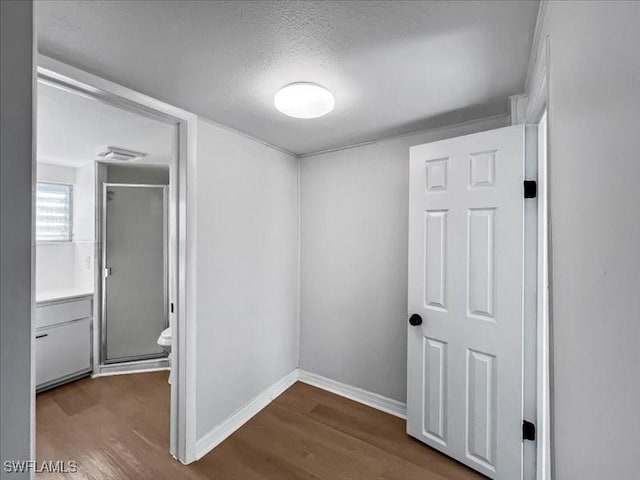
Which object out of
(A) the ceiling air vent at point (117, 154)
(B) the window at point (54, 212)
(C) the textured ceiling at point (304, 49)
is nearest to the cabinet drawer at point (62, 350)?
(B) the window at point (54, 212)

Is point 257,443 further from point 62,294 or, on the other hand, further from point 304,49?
point 62,294

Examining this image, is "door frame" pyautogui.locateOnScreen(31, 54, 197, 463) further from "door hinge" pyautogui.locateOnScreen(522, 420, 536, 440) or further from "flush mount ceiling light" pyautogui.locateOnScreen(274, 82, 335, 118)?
"door hinge" pyautogui.locateOnScreen(522, 420, 536, 440)

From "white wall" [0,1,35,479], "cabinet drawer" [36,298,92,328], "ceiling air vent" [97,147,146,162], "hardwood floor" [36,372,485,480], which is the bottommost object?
"hardwood floor" [36,372,485,480]

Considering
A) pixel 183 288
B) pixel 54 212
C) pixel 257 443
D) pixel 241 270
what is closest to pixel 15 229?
pixel 183 288

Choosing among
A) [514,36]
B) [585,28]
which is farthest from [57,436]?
[514,36]

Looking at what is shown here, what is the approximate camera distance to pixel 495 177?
1.59m

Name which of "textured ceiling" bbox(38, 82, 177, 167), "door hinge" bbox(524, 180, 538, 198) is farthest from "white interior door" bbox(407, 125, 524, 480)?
"textured ceiling" bbox(38, 82, 177, 167)

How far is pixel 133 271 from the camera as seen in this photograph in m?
3.14

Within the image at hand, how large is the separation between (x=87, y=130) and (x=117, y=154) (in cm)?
55

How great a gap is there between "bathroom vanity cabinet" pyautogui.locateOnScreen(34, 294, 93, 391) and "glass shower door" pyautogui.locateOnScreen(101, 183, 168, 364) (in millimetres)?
155

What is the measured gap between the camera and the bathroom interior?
2.65 meters

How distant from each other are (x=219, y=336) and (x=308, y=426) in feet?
3.17

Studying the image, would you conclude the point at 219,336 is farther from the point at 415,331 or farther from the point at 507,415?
the point at 507,415

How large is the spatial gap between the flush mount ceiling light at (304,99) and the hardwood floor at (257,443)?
7.01ft
